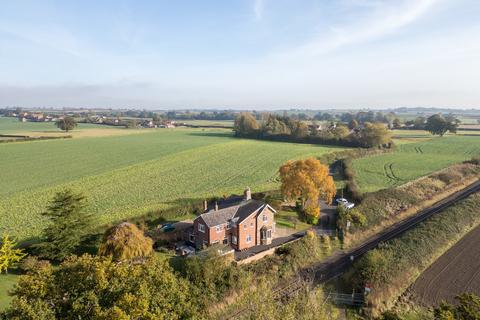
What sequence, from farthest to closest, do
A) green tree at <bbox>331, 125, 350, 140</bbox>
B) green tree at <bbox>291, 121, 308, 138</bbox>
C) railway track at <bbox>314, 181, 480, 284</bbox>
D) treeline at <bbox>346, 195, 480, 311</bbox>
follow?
green tree at <bbox>291, 121, 308, 138</bbox>
green tree at <bbox>331, 125, 350, 140</bbox>
railway track at <bbox>314, 181, 480, 284</bbox>
treeline at <bbox>346, 195, 480, 311</bbox>

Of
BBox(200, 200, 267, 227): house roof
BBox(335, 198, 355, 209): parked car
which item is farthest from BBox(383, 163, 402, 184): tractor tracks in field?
BBox(200, 200, 267, 227): house roof

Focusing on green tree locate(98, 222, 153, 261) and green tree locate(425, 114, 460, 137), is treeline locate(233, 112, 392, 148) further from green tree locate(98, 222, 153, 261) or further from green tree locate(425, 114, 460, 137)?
green tree locate(98, 222, 153, 261)

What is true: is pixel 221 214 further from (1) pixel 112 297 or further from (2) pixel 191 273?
(1) pixel 112 297

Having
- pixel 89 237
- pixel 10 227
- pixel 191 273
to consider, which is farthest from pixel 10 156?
pixel 191 273

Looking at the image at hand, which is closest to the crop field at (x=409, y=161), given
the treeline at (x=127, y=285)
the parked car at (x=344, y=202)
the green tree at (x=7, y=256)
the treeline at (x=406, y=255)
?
the parked car at (x=344, y=202)

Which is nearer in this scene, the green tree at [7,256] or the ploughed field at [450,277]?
the green tree at [7,256]

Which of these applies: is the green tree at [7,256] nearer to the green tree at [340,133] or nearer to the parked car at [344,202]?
the parked car at [344,202]

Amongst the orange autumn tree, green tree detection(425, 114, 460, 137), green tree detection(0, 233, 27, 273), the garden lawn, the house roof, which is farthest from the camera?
green tree detection(425, 114, 460, 137)
